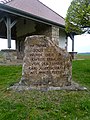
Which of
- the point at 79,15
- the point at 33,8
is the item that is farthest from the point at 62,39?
the point at 79,15

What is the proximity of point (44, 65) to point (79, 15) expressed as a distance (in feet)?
11.3

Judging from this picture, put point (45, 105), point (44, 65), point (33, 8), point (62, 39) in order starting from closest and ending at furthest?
point (45, 105)
point (44, 65)
point (33, 8)
point (62, 39)

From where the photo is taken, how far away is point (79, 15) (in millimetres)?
7648

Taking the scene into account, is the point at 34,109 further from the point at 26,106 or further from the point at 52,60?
the point at 52,60

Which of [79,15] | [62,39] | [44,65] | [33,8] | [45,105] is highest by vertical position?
[33,8]

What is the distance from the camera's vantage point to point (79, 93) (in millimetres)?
4508

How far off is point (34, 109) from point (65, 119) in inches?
23.5

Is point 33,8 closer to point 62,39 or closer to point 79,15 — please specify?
point 62,39

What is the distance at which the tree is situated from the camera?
299 inches

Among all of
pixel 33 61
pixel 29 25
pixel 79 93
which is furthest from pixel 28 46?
pixel 29 25

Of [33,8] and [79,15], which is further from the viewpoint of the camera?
[33,8]

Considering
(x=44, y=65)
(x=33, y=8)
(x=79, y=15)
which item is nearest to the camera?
(x=44, y=65)

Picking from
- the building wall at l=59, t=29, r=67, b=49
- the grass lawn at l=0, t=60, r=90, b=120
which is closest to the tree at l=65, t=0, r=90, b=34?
the grass lawn at l=0, t=60, r=90, b=120

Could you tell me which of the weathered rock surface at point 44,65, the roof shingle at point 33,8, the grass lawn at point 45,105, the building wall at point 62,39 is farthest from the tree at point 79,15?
the building wall at point 62,39
